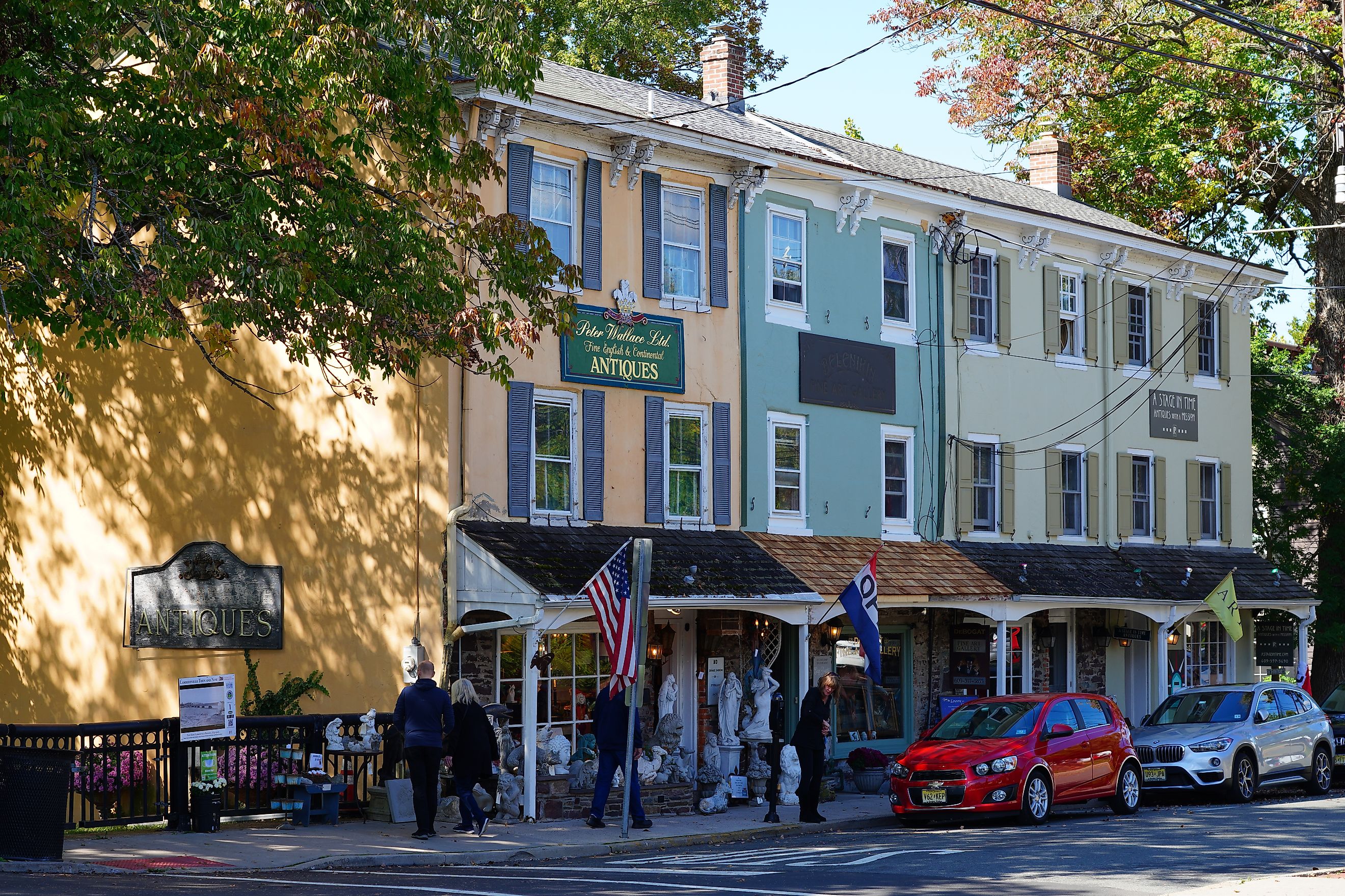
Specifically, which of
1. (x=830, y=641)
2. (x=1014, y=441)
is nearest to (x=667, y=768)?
(x=830, y=641)

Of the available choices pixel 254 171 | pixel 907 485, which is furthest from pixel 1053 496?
pixel 254 171

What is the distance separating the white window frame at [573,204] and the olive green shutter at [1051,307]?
33.7 feet

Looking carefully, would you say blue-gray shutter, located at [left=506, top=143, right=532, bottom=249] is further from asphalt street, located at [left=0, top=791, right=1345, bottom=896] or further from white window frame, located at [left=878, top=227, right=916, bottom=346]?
asphalt street, located at [left=0, top=791, right=1345, bottom=896]

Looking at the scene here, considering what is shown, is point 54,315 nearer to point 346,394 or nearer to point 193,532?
point 346,394

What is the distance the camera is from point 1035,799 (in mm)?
18469

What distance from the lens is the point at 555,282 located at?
20.4 m

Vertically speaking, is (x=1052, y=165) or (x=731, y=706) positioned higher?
(x=1052, y=165)

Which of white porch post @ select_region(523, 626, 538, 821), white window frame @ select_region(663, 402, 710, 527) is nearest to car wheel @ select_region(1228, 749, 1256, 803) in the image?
white window frame @ select_region(663, 402, 710, 527)

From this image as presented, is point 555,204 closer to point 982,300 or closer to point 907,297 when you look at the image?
point 907,297

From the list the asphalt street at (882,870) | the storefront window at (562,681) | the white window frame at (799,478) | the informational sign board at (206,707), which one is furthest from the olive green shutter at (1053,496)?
the informational sign board at (206,707)

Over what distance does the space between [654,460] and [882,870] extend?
8866 mm

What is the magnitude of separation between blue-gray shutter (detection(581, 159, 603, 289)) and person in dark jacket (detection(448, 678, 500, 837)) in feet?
15.5

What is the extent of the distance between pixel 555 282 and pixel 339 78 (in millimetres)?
5506

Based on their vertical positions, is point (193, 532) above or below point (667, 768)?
above
